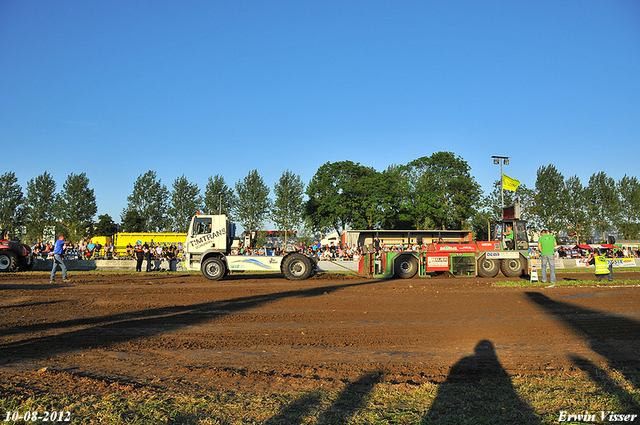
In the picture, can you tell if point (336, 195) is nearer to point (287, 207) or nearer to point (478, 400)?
point (287, 207)

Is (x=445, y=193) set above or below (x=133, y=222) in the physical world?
above

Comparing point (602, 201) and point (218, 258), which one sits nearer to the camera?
point (218, 258)

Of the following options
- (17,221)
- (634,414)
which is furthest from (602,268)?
(17,221)

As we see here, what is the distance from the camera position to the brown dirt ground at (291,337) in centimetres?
491

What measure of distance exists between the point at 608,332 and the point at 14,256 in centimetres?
2429

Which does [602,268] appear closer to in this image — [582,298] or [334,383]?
[582,298]

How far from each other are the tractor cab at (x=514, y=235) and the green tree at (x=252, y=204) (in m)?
33.7

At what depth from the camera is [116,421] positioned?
348 cm

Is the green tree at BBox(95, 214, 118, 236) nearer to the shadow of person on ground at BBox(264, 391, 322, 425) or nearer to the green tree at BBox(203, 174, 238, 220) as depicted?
the green tree at BBox(203, 174, 238, 220)

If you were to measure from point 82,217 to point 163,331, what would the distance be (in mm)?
51393

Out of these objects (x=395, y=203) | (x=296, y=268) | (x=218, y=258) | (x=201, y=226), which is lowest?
(x=296, y=268)

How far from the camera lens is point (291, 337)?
274 inches

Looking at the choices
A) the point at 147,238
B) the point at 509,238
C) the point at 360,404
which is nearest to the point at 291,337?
the point at 360,404

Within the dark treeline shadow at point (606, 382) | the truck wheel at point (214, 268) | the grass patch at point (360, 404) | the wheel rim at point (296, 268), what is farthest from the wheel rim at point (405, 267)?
the grass patch at point (360, 404)
